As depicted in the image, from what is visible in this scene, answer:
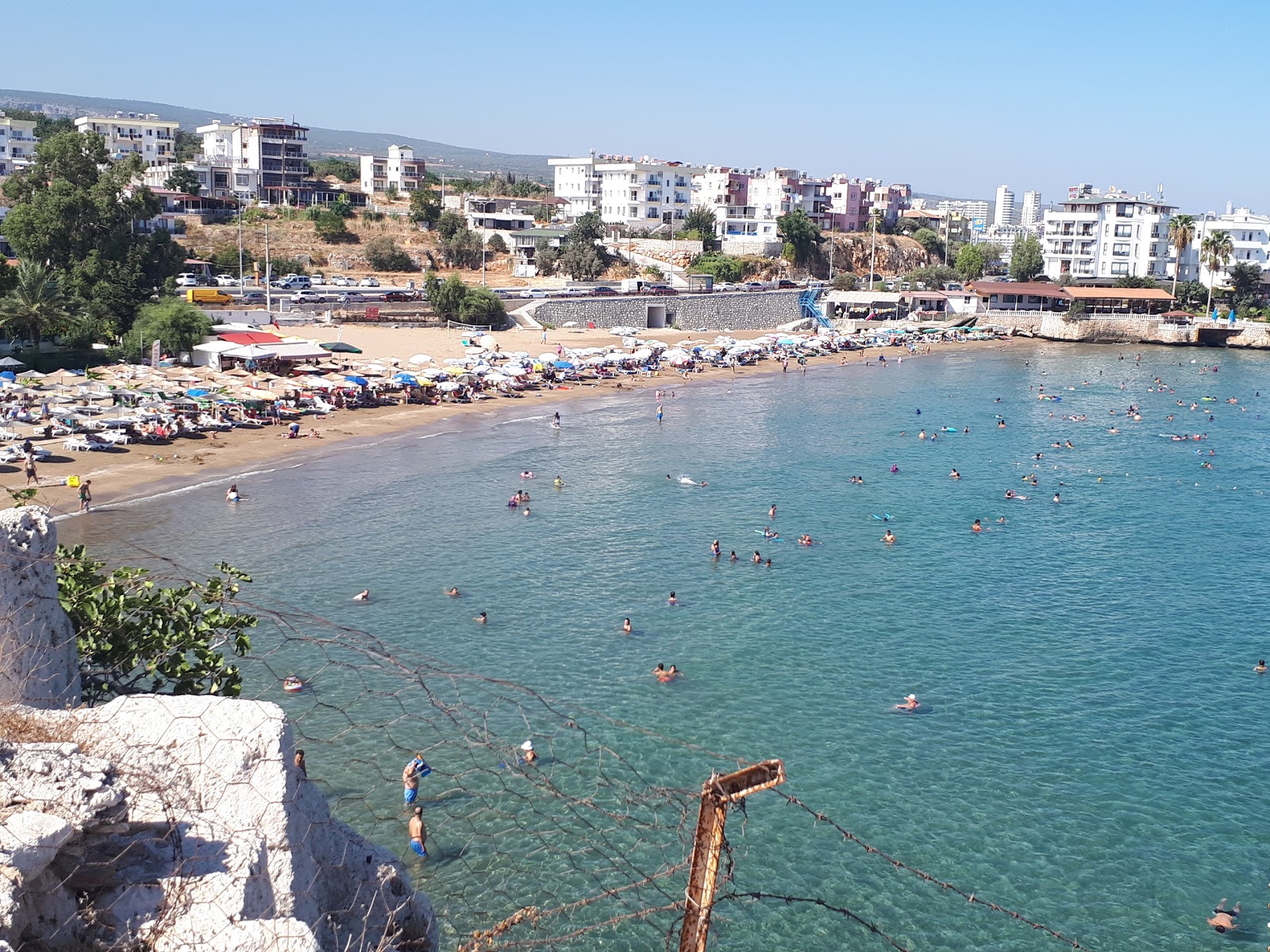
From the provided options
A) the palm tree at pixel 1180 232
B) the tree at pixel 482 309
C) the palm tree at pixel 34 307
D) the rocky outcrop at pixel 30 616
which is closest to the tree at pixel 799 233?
the palm tree at pixel 1180 232

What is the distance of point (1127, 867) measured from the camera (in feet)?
49.4

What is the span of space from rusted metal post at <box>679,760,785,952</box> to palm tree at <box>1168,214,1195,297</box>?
99281 millimetres

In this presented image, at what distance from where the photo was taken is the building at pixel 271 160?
102 meters

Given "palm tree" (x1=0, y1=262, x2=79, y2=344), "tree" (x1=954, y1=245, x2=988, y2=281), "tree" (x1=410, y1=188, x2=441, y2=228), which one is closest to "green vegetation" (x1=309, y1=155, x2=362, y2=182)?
"tree" (x1=410, y1=188, x2=441, y2=228)

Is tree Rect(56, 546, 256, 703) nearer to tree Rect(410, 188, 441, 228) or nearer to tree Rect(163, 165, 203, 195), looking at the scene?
tree Rect(410, 188, 441, 228)

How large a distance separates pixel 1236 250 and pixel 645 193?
5567 centimetres

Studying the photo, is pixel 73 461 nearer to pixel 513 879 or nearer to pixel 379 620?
pixel 379 620

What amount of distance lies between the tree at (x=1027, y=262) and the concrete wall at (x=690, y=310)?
89.9 ft

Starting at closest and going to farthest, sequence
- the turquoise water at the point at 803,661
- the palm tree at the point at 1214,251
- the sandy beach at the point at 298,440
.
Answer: the turquoise water at the point at 803,661 < the sandy beach at the point at 298,440 < the palm tree at the point at 1214,251

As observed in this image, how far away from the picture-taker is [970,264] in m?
105

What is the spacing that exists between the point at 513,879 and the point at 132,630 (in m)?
6.17

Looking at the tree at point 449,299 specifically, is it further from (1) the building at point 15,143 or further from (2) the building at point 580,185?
(1) the building at point 15,143

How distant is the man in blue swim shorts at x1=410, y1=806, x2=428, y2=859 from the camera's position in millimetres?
14352

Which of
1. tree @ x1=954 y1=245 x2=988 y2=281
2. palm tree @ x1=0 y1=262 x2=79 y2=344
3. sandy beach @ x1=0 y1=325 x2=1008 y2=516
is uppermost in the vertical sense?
tree @ x1=954 y1=245 x2=988 y2=281
